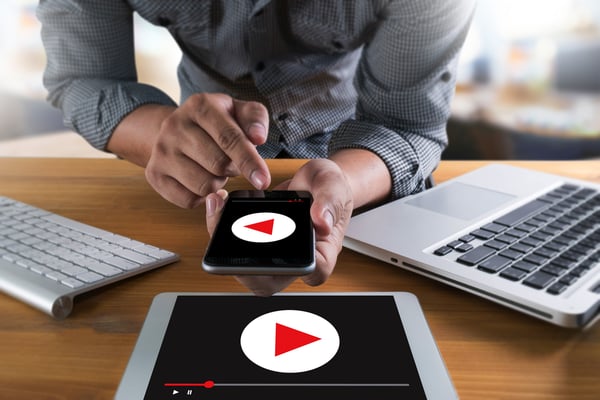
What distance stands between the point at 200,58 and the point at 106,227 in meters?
0.48

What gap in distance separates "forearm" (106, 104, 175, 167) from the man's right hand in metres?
0.13

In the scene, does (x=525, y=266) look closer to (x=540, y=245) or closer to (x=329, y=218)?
(x=540, y=245)

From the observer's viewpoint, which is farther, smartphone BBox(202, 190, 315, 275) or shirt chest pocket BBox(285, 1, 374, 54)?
shirt chest pocket BBox(285, 1, 374, 54)

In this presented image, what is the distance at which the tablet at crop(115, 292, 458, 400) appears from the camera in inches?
14.5

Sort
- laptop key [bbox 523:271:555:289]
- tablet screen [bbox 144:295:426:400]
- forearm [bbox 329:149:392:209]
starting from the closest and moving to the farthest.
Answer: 1. tablet screen [bbox 144:295:426:400]
2. laptop key [bbox 523:271:555:289]
3. forearm [bbox 329:149:392:209]

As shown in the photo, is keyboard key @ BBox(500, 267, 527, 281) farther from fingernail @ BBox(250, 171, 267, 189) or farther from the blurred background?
the blurred background

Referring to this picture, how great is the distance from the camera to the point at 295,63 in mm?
1001

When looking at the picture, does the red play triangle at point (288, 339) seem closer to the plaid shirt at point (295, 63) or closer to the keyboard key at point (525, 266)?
the keyboard key at point (525, 266)

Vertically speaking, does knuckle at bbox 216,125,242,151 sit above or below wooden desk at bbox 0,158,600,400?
above

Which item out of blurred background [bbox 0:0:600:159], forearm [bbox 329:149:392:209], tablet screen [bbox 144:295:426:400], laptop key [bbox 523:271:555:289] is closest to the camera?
tablet screen [bbox 144:295:426:400]

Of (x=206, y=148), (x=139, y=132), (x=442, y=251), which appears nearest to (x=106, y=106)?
(x=139, y=132)

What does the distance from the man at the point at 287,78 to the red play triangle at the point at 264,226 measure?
5.9 inches

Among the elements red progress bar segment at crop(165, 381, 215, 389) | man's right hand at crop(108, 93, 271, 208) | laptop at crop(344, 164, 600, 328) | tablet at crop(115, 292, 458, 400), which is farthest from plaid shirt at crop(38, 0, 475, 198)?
red progress bar segment at crop(165, 381, 215, 389)

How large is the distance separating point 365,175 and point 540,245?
0.25 meters
